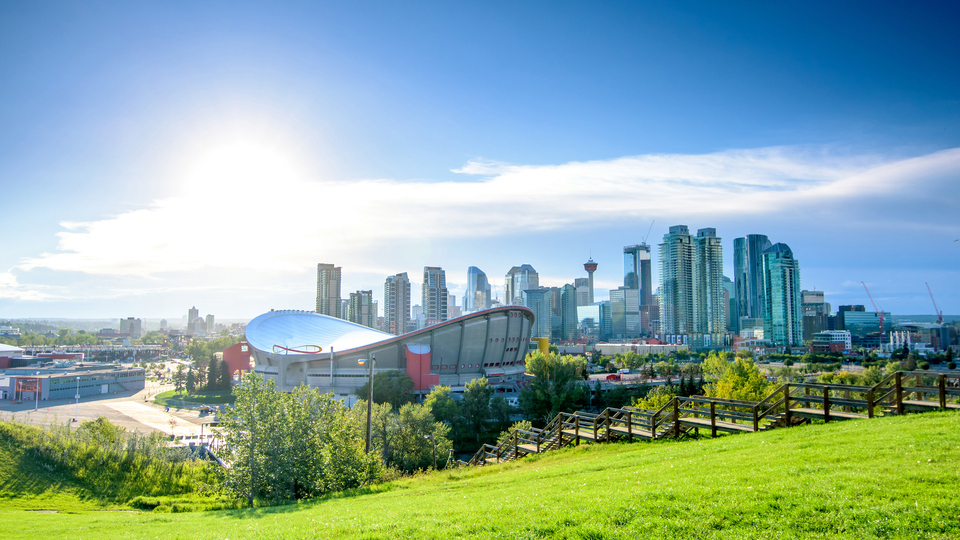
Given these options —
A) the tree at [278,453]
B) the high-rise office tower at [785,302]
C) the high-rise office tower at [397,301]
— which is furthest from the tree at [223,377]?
the high-rise office tower at [785,302]

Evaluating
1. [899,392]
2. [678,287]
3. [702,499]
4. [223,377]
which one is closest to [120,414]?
[223,377]

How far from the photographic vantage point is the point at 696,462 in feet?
34.2

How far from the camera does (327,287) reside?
16425 cm

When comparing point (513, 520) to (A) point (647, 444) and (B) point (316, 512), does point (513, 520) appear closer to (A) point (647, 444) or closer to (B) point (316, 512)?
(B) point (316, 512)

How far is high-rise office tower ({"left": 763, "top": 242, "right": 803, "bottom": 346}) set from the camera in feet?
511

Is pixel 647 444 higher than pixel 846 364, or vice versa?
pixel 647 444

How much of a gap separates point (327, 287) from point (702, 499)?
540 feet

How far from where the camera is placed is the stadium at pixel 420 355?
69.3 metres

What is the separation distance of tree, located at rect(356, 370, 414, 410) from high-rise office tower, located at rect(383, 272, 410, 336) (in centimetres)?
9910

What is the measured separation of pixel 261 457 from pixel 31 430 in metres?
20.5

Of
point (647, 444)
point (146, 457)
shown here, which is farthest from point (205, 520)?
point (146, 457)

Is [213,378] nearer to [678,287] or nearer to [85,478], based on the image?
[85,478]

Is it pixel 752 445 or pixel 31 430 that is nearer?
pixel 752 445

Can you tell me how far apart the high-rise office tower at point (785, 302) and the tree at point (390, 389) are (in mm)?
134341
